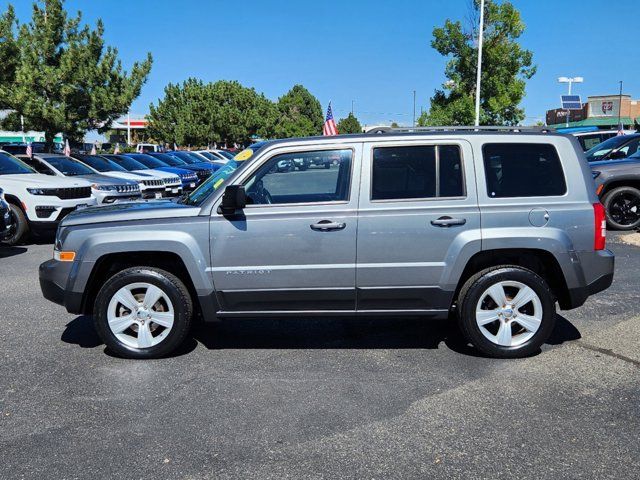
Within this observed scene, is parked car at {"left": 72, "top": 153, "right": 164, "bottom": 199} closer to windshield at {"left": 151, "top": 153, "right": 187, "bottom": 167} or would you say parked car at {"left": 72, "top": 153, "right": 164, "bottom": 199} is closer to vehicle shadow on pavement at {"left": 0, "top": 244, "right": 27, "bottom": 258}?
vehicle shadow on pavement at {"left": 0, "top": 244, "right": 27, "bottom": 258}

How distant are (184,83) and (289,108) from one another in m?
19.9

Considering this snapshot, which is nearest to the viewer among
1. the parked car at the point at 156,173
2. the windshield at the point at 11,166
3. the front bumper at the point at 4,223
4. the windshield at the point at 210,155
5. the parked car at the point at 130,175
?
the front bumper at the point at 4,223

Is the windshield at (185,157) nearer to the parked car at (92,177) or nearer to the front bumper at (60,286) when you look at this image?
the parked car at (92,177)

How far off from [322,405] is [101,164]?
14.2 metres

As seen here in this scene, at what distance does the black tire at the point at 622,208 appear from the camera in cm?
1160

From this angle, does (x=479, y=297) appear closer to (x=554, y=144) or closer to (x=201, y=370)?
(x=554, y=144)

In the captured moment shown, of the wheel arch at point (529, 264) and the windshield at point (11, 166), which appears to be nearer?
the wheel arch at point (529, 264)

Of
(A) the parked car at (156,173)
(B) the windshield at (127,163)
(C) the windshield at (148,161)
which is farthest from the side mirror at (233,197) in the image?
(C) the windshield at (148,161)

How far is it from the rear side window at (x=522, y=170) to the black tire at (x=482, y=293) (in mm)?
633

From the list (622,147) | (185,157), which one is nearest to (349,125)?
(185,157)

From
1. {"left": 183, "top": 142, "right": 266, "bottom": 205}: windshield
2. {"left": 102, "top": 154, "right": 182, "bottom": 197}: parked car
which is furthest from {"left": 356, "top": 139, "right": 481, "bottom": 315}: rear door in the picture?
{"left": 102, "top": 154, "right": 182, "bottom": 197}: parked car

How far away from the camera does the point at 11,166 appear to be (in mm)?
12273

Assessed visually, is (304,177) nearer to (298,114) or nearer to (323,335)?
(323,335)

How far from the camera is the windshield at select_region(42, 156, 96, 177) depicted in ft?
44.9
